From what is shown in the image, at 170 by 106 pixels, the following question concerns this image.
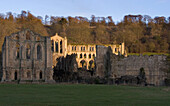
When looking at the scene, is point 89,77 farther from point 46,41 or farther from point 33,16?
point 33,16

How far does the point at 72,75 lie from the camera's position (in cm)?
4444

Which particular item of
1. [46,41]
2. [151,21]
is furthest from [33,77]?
[151,21]

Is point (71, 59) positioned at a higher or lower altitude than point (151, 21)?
lower

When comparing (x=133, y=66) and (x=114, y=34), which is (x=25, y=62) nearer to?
(x=133, y=66)

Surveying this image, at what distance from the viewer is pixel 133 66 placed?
45.4 m

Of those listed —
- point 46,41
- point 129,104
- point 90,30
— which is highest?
point 90,30

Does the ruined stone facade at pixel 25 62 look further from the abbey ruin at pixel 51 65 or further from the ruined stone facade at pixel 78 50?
the ruined stone facade at pixel 78 50

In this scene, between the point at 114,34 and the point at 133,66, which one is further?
the point at 114,34

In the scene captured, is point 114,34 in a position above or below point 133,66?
above

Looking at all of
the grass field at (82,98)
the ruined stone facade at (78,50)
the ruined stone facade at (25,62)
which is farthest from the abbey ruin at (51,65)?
the ruined stone facade at (78,50)

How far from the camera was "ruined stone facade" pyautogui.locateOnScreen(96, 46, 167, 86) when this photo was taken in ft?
147

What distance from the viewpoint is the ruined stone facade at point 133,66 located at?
147 ft

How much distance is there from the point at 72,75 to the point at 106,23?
9708cm

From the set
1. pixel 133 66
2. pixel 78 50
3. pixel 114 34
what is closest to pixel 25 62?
pixel 133 66
